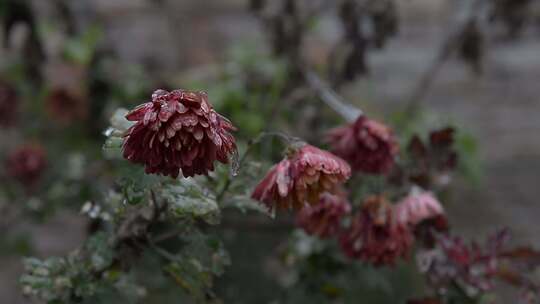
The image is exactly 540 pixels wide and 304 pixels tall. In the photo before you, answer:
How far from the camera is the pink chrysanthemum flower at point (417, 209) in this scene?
926 millimetres

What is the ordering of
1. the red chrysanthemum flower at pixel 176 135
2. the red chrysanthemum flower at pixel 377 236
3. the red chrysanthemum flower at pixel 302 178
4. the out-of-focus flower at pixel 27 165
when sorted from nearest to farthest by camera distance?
the red chrysanthemum flower at pixel 176 135
the red chrysanthemum flower at pixel 302 178
the red chrysanthemum flower at pixel 377 236
the out-of-focus flower at pixel 27 165

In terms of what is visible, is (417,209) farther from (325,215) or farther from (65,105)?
(65,105)

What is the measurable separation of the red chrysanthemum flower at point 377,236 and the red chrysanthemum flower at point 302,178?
0.16 metres

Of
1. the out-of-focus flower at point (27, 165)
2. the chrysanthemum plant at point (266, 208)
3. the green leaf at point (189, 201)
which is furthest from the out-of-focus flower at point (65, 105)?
the green leaf at point (189, 201)

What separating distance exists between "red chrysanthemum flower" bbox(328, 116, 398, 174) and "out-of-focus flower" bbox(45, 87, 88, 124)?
3.02 ft

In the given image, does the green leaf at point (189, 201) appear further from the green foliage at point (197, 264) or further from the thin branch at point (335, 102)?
the thin branch at point (335, 102)

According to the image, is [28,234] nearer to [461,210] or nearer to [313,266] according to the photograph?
[313,266]

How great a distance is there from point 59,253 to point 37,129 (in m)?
0.33

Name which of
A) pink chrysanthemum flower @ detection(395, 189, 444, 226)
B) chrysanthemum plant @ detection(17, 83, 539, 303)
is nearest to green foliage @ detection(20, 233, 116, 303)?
chrysanthemum plant @ detection(17, 83, 539, 303)

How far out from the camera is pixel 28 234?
4.81 ft

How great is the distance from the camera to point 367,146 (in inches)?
36.3

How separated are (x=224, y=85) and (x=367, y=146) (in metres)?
0.80

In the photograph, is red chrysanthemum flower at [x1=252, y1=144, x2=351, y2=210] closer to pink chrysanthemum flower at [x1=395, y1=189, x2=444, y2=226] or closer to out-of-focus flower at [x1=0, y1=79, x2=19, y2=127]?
pink chrysanthemum flower at [x1=395, y1=189, x2=444, y2=226]

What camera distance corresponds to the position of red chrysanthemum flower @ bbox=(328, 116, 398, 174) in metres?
0.92
